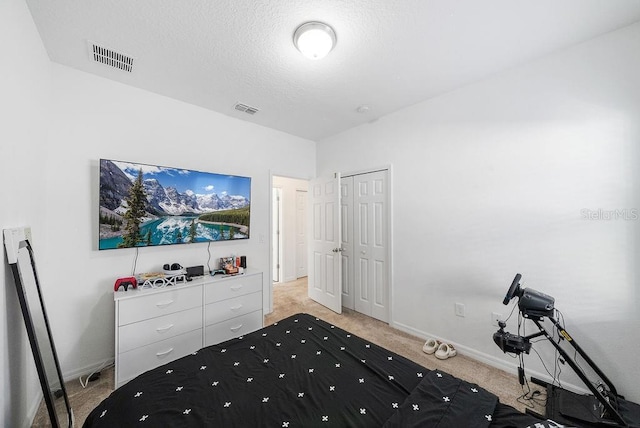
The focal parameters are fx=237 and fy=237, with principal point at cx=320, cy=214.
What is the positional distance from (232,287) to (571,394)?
297 centimetres

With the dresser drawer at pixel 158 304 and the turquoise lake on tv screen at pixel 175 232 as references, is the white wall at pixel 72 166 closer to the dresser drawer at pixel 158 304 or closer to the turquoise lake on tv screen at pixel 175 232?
the turquoise lake on tv screen at pixel 175 232

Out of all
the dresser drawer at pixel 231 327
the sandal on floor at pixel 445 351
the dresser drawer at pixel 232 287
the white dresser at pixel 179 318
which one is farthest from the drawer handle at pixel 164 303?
the sandal on floor at pixel 445 351

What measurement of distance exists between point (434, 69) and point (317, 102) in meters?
1.22

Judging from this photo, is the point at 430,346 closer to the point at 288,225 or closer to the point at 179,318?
the point at 179,318

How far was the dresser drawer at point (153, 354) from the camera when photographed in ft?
6.28

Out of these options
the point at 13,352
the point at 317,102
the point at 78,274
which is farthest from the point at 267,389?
the point at 317,102

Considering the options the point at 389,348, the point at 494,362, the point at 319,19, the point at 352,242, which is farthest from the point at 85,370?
the point at 494,362

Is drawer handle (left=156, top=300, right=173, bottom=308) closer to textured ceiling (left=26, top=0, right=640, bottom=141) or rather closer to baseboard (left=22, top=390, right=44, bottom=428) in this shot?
baseboard (left=22, top=390, right=44, bottom=428)

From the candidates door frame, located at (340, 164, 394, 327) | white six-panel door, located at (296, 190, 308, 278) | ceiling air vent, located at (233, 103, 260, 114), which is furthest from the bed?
white six-panel door, located at (296, 190, 308, 278)

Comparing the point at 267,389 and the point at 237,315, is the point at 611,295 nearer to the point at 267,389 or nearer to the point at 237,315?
the point at 267,389

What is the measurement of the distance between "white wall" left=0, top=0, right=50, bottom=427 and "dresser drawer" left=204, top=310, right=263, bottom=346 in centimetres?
115

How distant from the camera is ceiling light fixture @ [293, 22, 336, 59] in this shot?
5.32 ft

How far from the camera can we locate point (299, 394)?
3.76 feet

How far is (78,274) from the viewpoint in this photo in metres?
2.09
